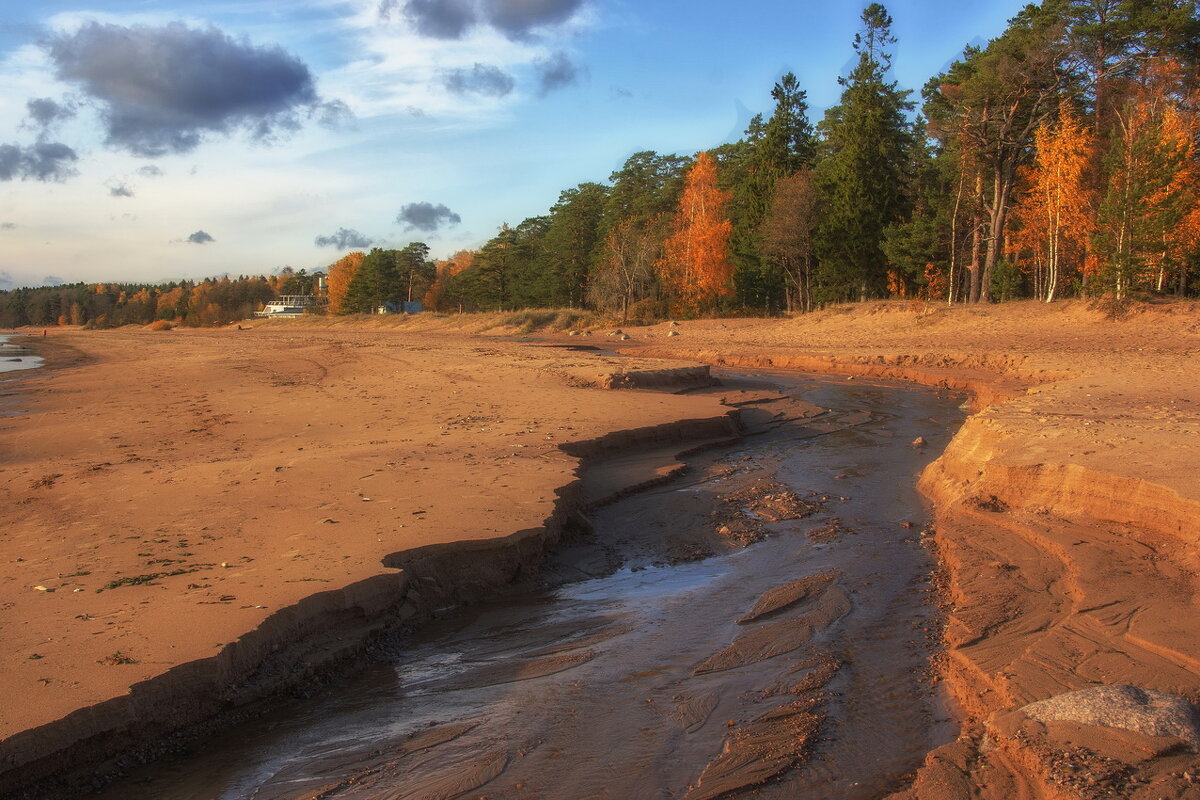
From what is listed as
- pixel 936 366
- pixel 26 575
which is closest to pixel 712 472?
pixel 26 575

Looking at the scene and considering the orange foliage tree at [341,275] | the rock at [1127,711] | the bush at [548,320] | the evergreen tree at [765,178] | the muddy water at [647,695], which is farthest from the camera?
the orange foliage tree at [341,275]

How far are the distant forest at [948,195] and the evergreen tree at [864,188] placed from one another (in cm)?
9

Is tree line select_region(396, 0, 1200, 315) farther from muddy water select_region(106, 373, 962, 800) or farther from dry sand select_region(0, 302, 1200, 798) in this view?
muddy water select_region(106, 373, 962, 800)

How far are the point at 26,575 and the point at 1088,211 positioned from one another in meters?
31.4

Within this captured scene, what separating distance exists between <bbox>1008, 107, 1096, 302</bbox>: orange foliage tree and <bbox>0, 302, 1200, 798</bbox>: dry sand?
13118 millimetres

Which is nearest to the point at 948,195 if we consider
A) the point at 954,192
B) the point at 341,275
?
the point at 954,192

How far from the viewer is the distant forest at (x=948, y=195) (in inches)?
966

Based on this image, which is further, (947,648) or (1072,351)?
(1072,351)

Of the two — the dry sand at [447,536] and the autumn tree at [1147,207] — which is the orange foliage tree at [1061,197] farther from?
the dry sand at [447,536]

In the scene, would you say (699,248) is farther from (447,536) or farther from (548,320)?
(447,536)

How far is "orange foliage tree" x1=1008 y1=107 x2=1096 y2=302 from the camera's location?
27047 mm

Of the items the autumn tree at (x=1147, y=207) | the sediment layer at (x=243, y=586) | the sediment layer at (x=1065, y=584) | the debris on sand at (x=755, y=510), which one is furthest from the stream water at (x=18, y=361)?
the autumn tree at (x=1147, y=207)

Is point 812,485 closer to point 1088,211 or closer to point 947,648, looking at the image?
point 947,648

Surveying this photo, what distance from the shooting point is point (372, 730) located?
4566 millimetres
